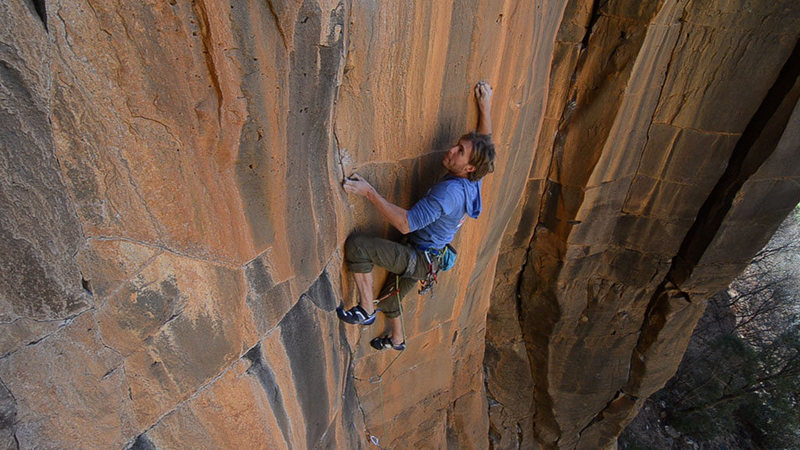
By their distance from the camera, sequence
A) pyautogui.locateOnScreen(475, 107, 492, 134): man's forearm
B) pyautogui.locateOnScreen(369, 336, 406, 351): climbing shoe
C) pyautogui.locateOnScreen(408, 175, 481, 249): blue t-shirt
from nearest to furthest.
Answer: pyautogui.locateOnScreen(408, 175, 481, 249): blue t-shirt → pyautogui.locateOnScreen(475, 107, 492, 134): man's forearm → pyautogui.locateOnScreen(369, 336, 406, 351): climbing shoe

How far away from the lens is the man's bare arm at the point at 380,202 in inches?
108

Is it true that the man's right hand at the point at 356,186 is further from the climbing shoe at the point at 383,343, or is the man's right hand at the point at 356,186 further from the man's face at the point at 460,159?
the climbing shoe at the point at 383,343

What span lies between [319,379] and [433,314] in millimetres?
1826

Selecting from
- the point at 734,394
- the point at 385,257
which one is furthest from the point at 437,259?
the point at 734,394

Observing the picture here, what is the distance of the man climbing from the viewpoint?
112 inches

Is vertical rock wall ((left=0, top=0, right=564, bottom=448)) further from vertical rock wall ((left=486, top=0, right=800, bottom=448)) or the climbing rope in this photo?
vertical rock wall ((left=486, top=0, right=800, bottom=448))

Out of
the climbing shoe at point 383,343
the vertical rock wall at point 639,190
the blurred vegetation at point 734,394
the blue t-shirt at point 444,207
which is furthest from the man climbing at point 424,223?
the blurred vegetation at point 734,394

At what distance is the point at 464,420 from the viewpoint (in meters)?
7.00

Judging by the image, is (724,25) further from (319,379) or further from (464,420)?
(464,420)

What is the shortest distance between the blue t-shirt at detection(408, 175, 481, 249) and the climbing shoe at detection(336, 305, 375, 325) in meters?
0.76

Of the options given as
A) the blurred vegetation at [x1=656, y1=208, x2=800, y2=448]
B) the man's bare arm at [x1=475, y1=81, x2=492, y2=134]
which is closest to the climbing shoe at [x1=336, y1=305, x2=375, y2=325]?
the man's bare arm at [x1=475, y1=81, x2=492, y2=134]

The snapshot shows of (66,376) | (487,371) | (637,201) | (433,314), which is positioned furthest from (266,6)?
(487,371)

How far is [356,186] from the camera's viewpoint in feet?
9.20

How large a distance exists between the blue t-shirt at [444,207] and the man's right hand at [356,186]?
308 mm
